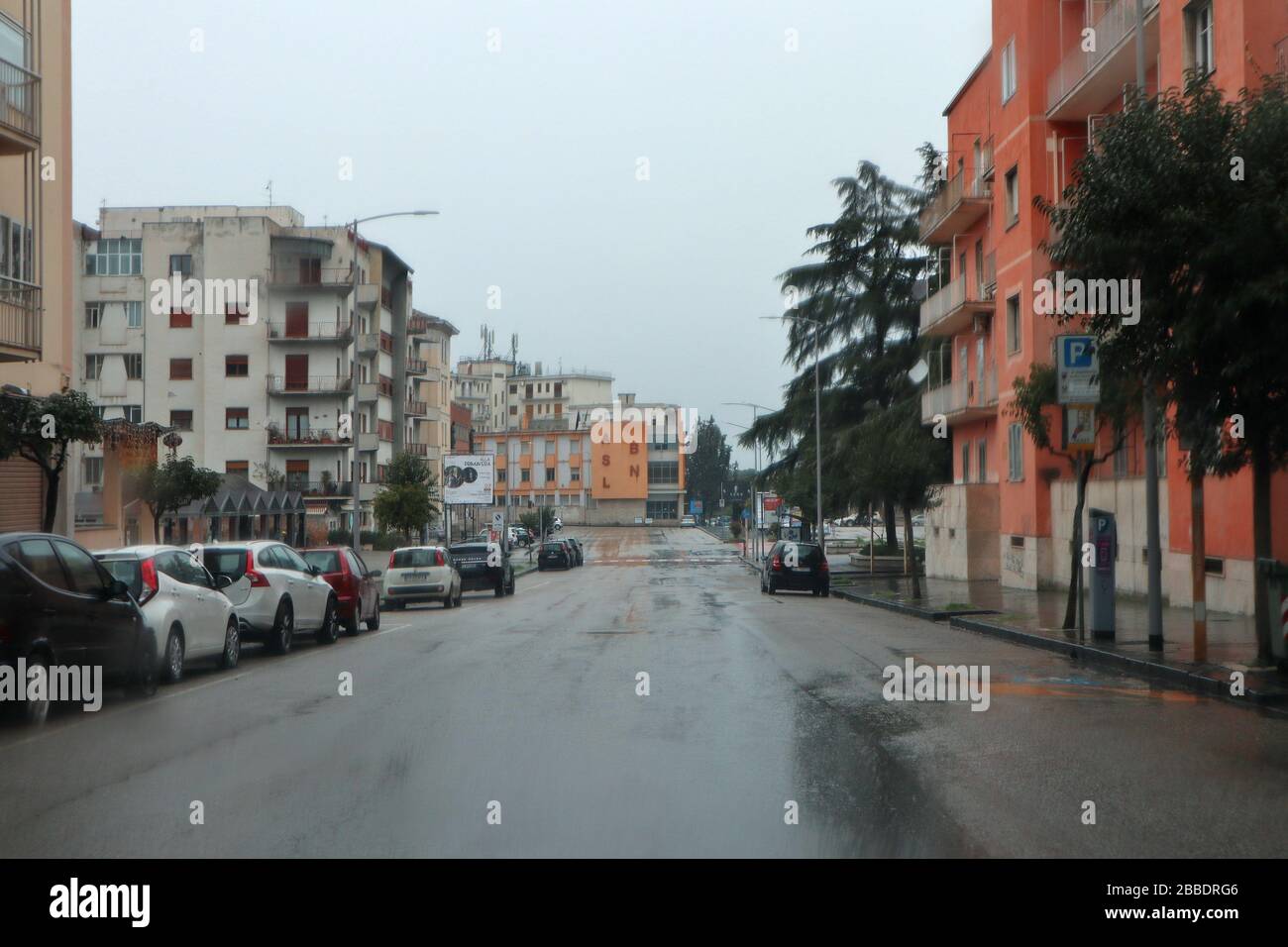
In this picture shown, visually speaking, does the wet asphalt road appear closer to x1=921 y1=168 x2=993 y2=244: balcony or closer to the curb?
the curb

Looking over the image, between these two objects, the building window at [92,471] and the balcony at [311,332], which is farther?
the balcony at [311,332]

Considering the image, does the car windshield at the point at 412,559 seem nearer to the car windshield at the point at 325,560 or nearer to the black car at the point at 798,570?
the car windshield at the point at 325,560

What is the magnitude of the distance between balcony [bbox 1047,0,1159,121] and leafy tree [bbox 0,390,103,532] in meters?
19.6

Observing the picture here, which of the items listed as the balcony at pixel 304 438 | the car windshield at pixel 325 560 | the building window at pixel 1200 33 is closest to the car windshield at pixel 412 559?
the car windshield at pixel 325 560

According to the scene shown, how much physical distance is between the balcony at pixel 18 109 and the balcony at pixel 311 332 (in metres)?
47.6

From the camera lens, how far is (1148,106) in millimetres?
13711

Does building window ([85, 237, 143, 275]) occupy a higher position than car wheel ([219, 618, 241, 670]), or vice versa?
building window ([85, 237, 143, 275])

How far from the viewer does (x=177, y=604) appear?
14.4 m

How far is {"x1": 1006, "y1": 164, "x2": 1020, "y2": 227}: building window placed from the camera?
1318 inches

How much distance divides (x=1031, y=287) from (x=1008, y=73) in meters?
6.33

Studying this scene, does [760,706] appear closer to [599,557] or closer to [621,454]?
[599,557]

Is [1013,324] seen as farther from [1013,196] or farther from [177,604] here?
[177,604]

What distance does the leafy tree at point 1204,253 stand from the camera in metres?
12.5

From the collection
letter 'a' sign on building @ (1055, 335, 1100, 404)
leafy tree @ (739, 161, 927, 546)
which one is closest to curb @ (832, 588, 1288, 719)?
letter 'a' sign on building @ (1055, 335, 1100, 404)
